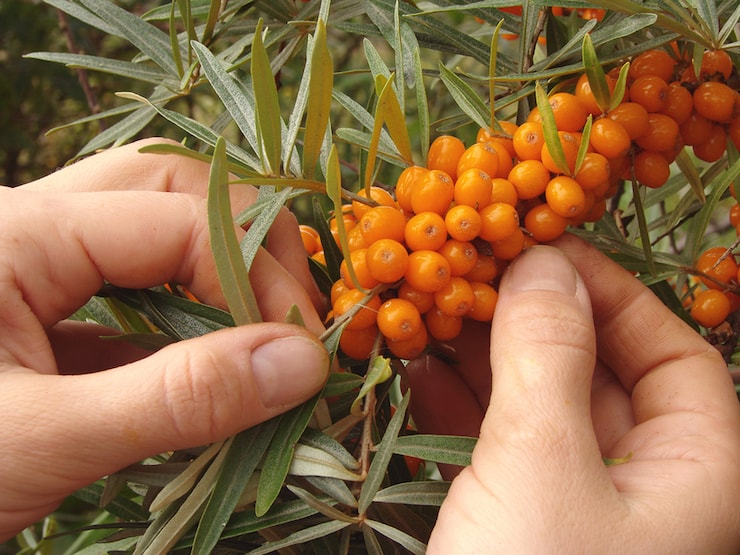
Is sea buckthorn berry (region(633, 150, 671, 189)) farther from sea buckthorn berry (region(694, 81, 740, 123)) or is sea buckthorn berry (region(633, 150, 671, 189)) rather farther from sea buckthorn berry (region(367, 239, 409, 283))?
sea buckthorn berry (region(367, 239, 409, 283))

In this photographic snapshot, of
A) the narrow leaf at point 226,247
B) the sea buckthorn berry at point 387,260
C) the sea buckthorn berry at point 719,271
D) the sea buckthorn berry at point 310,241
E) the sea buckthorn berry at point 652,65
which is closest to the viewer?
the narrow leaf at point 226,247

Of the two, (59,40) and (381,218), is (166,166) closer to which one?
(381,218)

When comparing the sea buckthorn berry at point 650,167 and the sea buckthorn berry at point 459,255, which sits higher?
the sea buckthorn berry at point 650,167

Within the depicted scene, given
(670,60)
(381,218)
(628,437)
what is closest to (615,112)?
(670,60)

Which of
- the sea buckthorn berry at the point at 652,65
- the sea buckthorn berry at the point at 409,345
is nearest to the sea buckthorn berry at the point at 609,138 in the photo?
the sea buckthorn berry at the point at 652,65

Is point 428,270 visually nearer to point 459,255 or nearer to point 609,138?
point 459,255

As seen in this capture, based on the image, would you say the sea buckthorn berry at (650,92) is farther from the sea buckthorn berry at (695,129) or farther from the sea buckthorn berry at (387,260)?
the sea buckthorn berry at (387,260)
